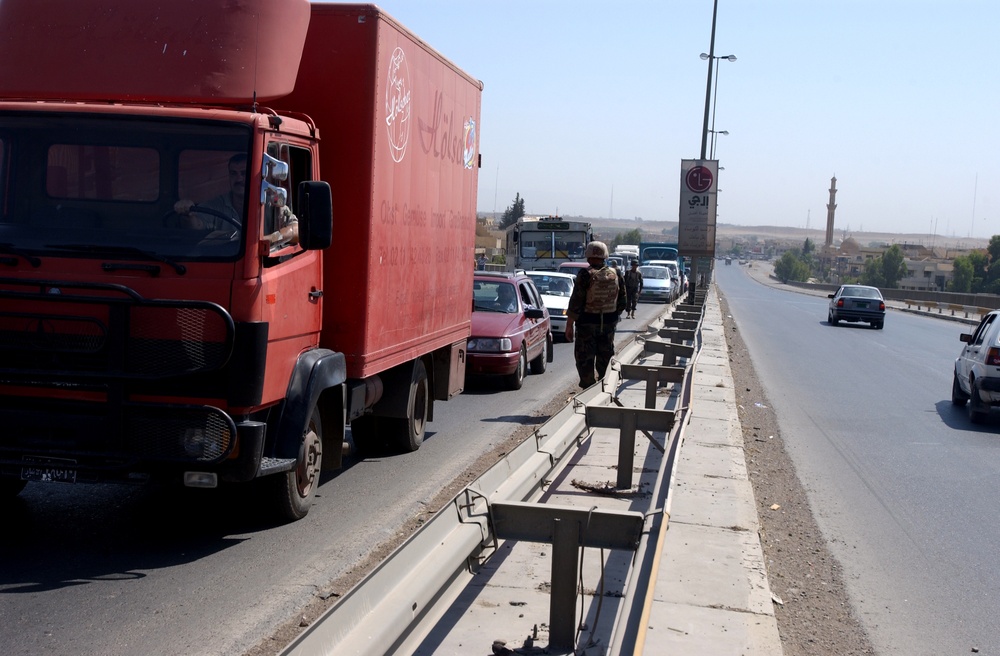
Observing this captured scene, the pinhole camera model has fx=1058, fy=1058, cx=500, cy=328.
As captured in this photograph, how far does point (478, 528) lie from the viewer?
4.08 meters

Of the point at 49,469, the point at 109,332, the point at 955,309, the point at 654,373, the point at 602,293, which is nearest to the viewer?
the point at 109,332

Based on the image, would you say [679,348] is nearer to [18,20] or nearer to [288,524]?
[288,524]

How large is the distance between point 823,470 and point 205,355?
659 centimetres

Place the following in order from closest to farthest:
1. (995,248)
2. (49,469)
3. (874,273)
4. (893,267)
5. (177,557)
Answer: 1. (49,469)
2. (177,557)
3. (995,248)
4. (893,267)
5. (874,273)

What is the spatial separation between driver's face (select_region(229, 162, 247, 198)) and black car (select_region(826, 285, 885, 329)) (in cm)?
3313

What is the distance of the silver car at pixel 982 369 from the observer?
44.0 ft

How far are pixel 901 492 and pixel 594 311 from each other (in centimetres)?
375

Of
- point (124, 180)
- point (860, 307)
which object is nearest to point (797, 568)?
point (124, 180)

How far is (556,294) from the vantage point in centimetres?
2395

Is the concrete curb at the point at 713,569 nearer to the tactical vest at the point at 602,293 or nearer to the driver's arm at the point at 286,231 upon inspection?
the tactical vest at the point at 602,293

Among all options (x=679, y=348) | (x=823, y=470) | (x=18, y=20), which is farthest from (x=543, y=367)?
(x=18, y=20)

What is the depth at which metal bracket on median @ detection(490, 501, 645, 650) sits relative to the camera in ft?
14.0

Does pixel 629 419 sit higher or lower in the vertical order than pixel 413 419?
higher

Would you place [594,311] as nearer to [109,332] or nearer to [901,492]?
[901,492]
